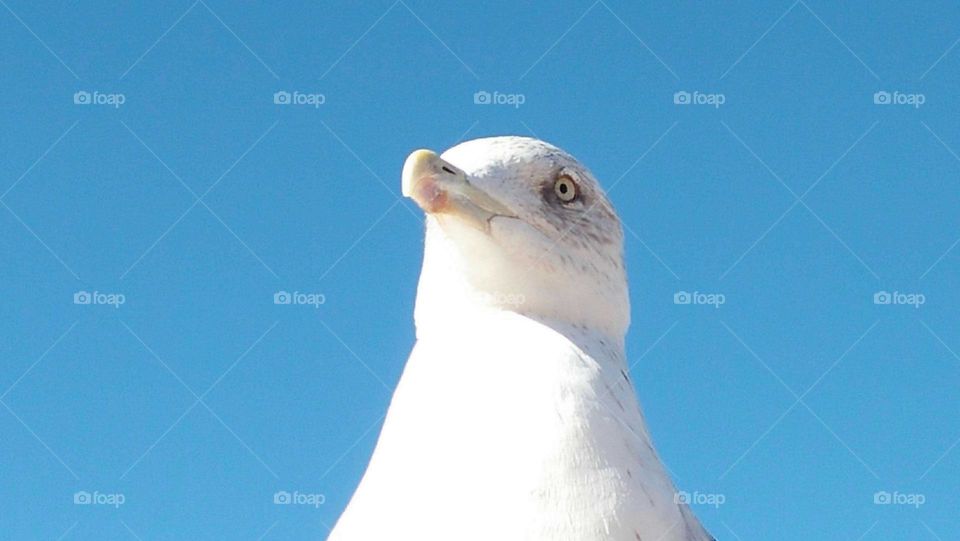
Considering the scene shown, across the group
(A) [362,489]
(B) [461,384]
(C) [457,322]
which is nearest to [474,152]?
(C) [457,322]

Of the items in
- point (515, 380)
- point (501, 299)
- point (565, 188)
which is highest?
point (565, 188)

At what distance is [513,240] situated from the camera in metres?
5.72

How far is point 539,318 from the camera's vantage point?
5.50m

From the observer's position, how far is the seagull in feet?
14.7

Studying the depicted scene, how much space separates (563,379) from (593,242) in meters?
→ 1.31

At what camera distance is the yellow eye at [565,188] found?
19.9 feet

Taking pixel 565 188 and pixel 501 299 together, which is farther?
pixel 565 188

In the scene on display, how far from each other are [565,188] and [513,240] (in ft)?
1.79
